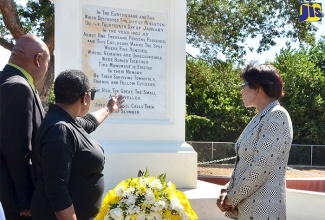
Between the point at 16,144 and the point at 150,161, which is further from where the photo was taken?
the point at 150,161

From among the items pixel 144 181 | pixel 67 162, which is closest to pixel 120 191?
pixel 144 181

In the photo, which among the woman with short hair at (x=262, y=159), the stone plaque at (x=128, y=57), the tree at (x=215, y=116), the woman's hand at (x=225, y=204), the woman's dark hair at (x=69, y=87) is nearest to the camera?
the woman's dark hair at (x=69, y=87)

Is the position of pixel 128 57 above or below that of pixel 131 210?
above

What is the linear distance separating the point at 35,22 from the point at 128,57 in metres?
12.0

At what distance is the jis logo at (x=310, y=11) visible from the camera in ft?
56.7

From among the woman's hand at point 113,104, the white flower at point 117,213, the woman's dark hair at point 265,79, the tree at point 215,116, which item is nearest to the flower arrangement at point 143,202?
the white flower at point 117,213

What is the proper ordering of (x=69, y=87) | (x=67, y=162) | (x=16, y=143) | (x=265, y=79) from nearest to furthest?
(x=67, y=162), (x=69, y=87), (x=16, y=143), (x=265, y=79)

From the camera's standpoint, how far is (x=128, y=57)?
607 centimetres

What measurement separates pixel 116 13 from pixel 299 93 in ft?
87.9

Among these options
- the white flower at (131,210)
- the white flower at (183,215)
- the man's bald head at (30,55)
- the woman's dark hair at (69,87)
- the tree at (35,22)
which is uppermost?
the tree at (35,22)

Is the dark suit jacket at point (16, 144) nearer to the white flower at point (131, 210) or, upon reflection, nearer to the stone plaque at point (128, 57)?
the white flower at point (131, 210)

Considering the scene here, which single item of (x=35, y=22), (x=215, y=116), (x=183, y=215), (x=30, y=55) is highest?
(x=35, y=22)

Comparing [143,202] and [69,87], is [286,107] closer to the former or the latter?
[143,202]

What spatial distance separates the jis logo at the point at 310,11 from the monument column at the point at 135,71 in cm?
1192
